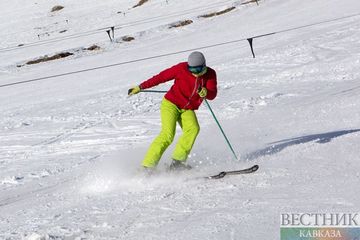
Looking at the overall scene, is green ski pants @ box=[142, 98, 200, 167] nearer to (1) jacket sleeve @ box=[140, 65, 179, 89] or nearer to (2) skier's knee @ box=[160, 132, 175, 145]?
(2) skier's knee @ box=[160, 132, 175, 145]

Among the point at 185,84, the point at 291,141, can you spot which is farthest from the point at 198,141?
the point at 185,84

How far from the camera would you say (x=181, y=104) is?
686 cm

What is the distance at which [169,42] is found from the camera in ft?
75.6

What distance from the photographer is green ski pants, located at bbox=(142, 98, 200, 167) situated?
672cm

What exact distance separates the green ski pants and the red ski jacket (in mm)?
96

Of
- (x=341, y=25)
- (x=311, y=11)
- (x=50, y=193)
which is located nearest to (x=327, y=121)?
(x=50, y=193)

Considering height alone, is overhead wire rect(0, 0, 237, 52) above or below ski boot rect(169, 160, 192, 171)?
below

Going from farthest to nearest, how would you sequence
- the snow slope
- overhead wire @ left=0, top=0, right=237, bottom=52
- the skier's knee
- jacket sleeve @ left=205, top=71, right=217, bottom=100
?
overhead wire @ left=0, top=0, right=237, bottom=52, the skier's knee, jacket sleeve @ left=205, top=71, right=217, bottom=100, the snow slope

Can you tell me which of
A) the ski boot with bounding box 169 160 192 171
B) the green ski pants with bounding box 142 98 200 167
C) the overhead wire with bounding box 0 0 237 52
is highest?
the green ski pants with bounding box 142 98 200 167

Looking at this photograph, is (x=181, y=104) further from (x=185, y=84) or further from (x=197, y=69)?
(x=197, y=69)

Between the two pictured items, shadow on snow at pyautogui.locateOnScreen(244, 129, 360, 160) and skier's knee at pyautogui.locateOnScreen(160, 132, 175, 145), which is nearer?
skier's knee at pyautogui.locateOnScreen(160, 132, 175, 145)

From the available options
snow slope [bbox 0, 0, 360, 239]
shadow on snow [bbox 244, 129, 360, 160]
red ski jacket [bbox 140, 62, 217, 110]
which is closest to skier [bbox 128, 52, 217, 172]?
red ski jacket [bbox 140, 62, 217, 110]

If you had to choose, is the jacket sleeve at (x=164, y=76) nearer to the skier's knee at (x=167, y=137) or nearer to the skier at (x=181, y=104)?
A: the skier at (x=181, y=104)

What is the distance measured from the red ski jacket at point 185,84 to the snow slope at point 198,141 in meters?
0.86
